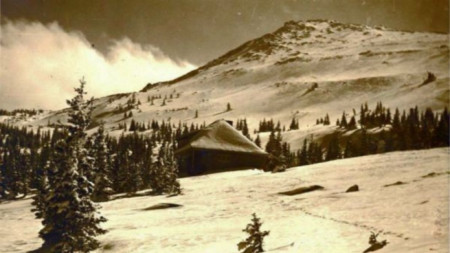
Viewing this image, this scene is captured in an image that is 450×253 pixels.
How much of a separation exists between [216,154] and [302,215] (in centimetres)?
2405

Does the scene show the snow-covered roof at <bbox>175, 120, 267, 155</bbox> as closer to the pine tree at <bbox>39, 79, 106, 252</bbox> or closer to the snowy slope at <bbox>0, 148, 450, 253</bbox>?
the snowy slope at <bbox>0, 148, 450, 253</bbox>

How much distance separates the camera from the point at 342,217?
54.0ft

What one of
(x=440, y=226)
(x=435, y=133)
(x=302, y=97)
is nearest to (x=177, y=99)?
(x=302, y=97)

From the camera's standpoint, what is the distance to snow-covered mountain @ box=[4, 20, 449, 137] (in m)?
116

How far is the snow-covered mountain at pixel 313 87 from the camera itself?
381 feet

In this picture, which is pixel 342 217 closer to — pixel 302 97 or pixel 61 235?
pixel 61 235

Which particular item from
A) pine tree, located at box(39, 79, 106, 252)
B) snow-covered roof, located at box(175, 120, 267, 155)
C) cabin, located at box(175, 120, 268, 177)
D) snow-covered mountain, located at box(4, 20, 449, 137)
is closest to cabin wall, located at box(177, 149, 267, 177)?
cabin, located at box(175, 120, 268, 177)

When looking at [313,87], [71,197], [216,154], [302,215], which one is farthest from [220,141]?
[313,87]

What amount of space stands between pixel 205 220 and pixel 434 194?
914 cm

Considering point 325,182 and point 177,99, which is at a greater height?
point 177,99

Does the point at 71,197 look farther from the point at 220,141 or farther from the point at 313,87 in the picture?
the point at 313,87

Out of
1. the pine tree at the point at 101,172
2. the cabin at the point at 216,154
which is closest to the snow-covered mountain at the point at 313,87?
the cabin at the point at 216,154

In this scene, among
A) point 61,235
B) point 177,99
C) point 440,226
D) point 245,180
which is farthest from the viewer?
point 177,99

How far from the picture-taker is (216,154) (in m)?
41.6
